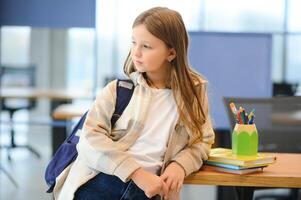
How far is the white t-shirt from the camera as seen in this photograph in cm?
159

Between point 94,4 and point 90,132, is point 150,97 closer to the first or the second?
point 90,132

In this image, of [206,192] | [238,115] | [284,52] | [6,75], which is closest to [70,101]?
[6,75]

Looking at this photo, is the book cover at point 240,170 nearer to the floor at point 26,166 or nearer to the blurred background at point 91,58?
the blurred background at point 91,58

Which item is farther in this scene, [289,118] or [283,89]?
[283,89]

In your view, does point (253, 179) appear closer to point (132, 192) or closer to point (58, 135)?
point (132, 192)

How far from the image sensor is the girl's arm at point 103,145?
4.97 feet

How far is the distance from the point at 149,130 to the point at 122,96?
139 mm

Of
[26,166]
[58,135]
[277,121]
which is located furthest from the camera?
[26,166]

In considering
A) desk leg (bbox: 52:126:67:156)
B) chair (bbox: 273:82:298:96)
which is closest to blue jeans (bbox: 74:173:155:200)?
desk leg (bbox: 52:126:67:156)

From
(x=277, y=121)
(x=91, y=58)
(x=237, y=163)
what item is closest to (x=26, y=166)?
(x=91, y=58)

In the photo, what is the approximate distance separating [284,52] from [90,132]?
7027 mm

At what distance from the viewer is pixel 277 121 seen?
8.18 feet

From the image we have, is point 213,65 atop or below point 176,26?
below

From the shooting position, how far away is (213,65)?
4.25 meters
